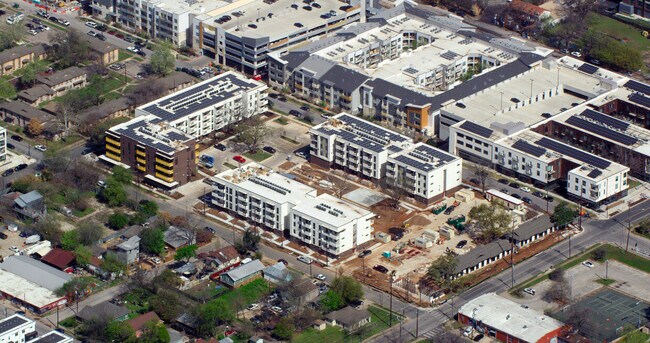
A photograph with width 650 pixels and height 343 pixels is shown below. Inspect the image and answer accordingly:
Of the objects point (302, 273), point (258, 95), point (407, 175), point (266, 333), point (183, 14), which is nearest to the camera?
point (266, 333)

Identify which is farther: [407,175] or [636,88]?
[636,88]

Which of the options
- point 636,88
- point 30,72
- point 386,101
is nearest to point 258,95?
point 386,101

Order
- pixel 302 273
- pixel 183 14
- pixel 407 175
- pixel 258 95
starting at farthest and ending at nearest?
pixel 183 14 → pixel 258 95 → pixel 407 175 → pixel 302 273

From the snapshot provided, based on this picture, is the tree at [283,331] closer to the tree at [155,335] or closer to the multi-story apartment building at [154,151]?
the tree at [155,335]

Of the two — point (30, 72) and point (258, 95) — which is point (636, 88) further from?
point (30, 72)

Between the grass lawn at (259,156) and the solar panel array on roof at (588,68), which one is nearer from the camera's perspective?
the grass lawn at (259,156)

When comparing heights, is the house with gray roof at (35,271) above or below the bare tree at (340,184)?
above

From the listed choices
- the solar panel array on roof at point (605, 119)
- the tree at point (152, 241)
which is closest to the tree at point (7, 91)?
the tree at point (152, 241)
